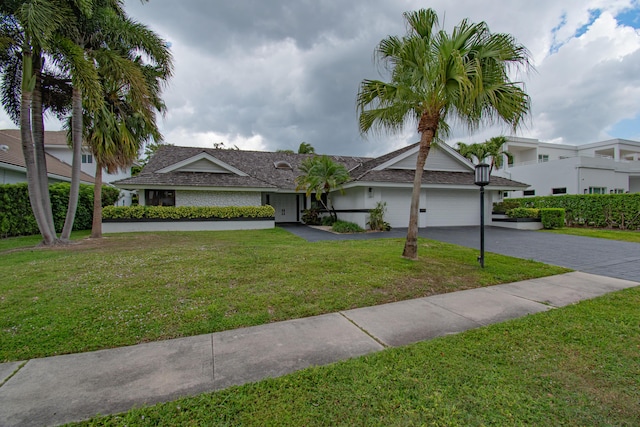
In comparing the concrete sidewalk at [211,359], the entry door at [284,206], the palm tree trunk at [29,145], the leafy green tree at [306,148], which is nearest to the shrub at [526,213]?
the concrete sidewalk at [211,359]

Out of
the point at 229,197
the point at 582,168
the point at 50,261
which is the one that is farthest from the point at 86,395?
the point at 582,168

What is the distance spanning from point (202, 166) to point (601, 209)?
2417 cm

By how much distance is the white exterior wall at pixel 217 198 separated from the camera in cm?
1634

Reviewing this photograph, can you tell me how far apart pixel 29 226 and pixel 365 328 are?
16.9m

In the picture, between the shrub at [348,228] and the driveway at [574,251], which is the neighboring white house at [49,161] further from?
the driveway at [574,251]

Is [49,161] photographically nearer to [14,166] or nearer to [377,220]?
[14,166]

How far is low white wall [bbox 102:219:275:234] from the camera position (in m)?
14.5

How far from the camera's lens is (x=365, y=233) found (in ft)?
46.3

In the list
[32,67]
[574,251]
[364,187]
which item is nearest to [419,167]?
[574,251]

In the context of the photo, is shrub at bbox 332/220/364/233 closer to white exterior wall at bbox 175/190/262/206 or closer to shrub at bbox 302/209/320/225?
shrub at bbox 302/209/320/225

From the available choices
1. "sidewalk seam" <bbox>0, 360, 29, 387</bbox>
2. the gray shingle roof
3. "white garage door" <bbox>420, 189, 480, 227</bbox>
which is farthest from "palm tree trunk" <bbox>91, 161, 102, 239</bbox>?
"white garage door" <bbox>420, 189, 480, 227</bbox>

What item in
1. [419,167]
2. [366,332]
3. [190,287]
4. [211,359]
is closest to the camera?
[211,359]

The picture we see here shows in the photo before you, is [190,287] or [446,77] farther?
[446,77]

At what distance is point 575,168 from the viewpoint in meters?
23.4
